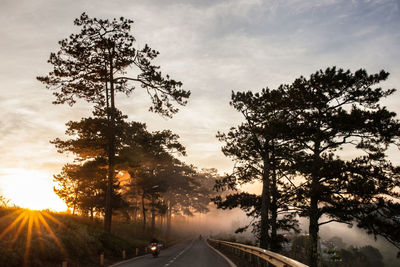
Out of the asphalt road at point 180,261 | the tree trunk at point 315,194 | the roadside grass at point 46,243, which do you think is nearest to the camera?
the roadside grass at point 46,243

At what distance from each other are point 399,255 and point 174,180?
4871 cm

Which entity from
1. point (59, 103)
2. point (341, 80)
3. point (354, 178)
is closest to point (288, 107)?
point (341, 80)

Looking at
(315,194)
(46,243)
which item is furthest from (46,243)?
(315,194)

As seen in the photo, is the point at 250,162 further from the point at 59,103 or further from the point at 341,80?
the point at 59,103

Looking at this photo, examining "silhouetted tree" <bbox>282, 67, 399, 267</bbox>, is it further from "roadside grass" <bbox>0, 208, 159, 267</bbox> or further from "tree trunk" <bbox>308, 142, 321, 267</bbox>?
"roadside grass" <bbox>0, 208, 159, 267</bbox>

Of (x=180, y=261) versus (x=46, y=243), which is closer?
(x=46, y=243)

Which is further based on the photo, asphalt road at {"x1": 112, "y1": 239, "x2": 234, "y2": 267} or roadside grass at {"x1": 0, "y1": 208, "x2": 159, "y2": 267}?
asphalt road at {"x1": 112, "y1": 239, "x2": 234, "y2": 267}

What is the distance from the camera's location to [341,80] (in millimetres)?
16453

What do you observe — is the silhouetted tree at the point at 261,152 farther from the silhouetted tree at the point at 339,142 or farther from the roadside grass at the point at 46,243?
the roadside grass at the point at 46,243

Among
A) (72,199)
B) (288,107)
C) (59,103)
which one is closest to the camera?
(288,107)

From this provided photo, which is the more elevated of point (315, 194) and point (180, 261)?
point (315, 194)

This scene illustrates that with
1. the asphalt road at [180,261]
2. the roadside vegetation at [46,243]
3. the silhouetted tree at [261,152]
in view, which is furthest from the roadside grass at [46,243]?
the silhouetted tree at [261,152]

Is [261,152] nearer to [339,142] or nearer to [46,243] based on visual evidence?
[339,142]

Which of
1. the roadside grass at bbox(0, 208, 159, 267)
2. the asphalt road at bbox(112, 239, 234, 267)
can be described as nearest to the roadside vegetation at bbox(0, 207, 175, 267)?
the roadside grass at bbox(0, 208, 159, 267)
